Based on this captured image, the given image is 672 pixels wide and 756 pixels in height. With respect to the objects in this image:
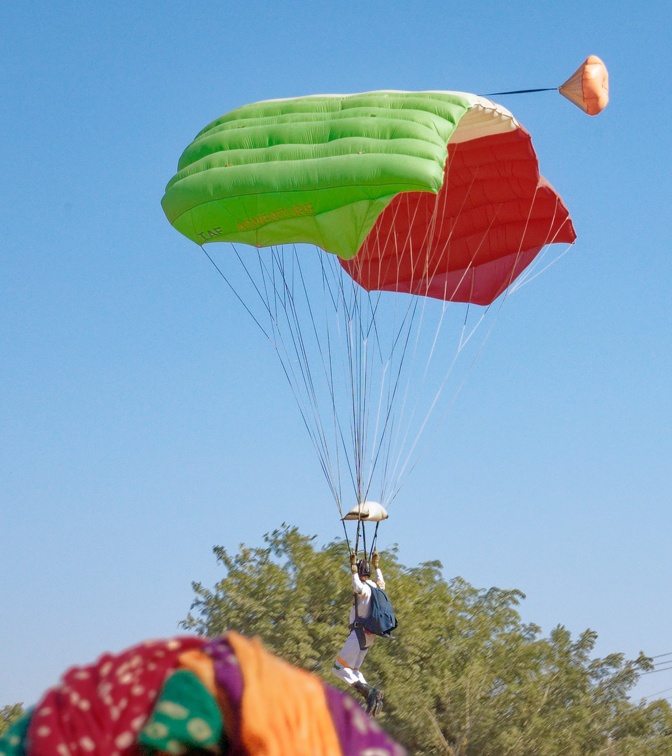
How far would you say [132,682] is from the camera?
1.35m

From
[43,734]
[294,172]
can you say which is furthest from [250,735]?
[294,172]

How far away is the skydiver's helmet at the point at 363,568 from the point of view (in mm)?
9758

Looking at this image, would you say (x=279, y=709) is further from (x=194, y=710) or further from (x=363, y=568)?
(x=363, y=568)

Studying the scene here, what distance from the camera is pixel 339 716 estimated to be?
1366 mm

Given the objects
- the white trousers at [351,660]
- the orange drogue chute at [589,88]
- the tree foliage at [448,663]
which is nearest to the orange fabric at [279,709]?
the white trousers at [351,660]

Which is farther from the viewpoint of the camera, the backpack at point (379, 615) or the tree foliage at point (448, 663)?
the tree foliage at point (448, 663)

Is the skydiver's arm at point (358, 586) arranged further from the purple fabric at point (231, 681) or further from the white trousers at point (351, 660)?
the purple fabric at point (231, 681)

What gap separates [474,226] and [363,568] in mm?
4371

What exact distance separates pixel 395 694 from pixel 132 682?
80.3 feet

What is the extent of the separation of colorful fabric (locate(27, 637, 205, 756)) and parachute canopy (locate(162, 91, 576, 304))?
26.6 feet

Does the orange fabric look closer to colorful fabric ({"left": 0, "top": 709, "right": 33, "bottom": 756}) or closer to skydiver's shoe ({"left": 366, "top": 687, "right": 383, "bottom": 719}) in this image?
colorful fabric ({"left": 0, "top": 709, "right": 33, "bottom": 756})

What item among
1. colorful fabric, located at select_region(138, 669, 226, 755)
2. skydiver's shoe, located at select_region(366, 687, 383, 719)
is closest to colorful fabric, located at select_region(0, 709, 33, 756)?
colorful fabric, located at select_region(138, 669, 226, 755)

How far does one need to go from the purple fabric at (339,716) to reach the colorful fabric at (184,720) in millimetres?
23

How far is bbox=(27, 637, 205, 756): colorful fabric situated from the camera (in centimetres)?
132
